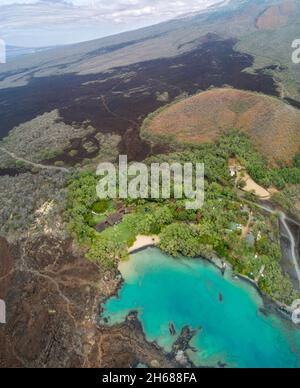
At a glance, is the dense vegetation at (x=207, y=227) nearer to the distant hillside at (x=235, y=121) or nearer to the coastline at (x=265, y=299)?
the coastline at (x=265, y=299)

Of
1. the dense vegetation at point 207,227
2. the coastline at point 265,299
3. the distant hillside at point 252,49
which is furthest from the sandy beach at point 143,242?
the distant hillside at point 252,49

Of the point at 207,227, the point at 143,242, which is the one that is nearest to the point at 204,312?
the point at 207,227

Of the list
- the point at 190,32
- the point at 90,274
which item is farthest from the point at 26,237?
the point at 190,32

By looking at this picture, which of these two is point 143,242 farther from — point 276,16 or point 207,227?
point 276,16

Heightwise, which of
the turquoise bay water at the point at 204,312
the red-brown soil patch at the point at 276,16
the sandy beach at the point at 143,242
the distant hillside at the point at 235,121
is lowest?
the red-brown soil patch at the point at 276,16
